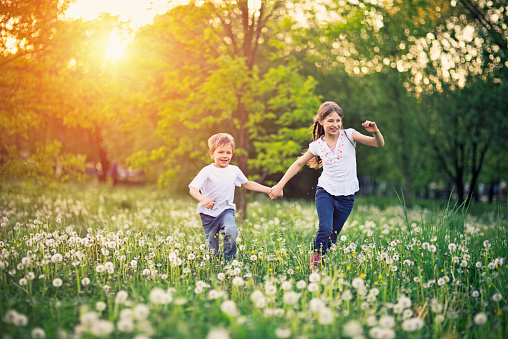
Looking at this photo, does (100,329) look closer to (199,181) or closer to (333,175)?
(199,181)

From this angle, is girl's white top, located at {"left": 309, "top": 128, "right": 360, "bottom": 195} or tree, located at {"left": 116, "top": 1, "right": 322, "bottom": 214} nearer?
girl's white top, located at {"left": 309, "top": 128, "right": 360, "bottom": 195}

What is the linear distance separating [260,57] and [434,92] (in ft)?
22.0

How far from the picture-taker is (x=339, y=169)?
4.97 m


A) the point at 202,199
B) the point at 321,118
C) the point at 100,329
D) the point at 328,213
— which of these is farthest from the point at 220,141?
the point at 100,329

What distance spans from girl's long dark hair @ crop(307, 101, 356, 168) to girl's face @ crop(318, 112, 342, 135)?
1.8 inches

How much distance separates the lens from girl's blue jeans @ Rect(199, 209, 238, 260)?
4844mm

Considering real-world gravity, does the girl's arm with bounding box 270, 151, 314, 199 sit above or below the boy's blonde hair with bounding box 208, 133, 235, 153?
below

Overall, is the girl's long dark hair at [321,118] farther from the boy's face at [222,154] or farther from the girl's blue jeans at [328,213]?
the boy's face at [222,154]

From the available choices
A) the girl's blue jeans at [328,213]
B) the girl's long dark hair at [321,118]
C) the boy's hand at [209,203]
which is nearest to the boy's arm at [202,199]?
the boy's hand at [209,203]

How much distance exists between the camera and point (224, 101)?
9188 millimetres

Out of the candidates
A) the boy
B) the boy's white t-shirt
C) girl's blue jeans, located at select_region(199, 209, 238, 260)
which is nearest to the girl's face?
the boy

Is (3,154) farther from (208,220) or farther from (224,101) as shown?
(208,220)

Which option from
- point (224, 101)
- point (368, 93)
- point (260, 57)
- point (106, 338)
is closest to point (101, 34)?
point (224, 101)

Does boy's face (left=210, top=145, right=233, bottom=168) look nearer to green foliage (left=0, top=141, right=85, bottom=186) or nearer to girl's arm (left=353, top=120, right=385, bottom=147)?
girl's arm (left=353, top=120, right=385, bottom=147)
